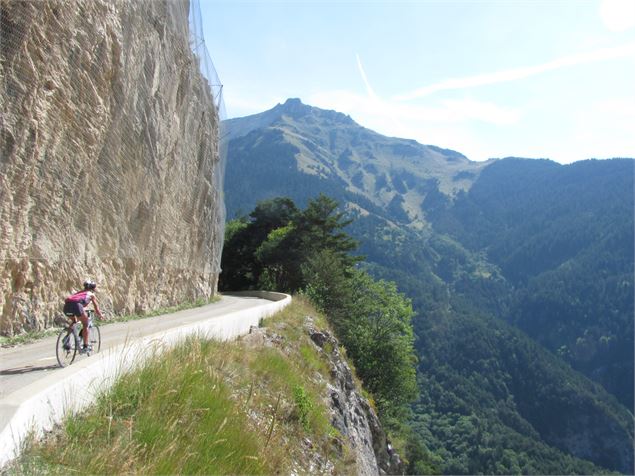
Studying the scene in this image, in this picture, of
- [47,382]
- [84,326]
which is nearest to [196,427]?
[47,382]

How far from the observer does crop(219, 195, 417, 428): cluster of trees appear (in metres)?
31.2

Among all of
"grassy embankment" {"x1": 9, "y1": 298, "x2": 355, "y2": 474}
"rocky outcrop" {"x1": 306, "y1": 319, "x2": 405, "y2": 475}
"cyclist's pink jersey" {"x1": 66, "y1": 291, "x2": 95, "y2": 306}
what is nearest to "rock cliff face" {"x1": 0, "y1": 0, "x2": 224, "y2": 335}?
"cyclist's pink jersey" {"x1": 66, "y1": 291, "x2": 95, "y2": 306}

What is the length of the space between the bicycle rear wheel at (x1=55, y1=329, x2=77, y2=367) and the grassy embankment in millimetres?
1950

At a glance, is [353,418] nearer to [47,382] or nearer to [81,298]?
[81,298]

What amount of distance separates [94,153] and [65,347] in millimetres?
7692

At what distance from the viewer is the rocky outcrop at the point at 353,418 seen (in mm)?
11539

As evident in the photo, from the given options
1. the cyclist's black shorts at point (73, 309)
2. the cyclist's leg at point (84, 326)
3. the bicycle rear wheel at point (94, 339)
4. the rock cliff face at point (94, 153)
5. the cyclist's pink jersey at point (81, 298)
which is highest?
the rock cliff face at point (94, 153)

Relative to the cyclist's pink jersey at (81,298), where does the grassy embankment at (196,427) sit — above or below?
below

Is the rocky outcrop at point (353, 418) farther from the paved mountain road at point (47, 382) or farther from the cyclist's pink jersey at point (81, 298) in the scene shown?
the cyclist's pink jersey at point (81, 298)

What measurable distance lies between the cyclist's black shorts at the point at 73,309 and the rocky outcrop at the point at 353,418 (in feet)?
17.7

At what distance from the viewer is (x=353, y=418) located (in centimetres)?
1373

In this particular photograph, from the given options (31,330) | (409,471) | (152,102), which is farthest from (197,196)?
(409,471)

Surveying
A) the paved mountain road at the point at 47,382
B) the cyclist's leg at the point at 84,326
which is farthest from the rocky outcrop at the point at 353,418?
the cyclist's leg at the point at 84,326

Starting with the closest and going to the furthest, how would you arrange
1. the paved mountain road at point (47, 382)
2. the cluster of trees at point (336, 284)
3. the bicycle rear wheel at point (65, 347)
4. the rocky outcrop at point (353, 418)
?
the paved mountain road at point (47, 382) → the bicycle rear wheel at point (65, 347) → the rocky outcrop at point (353, 418) → the cluster of trees at point (336, 284)
